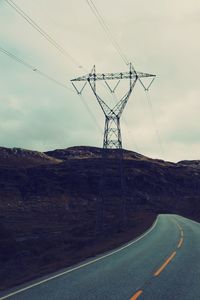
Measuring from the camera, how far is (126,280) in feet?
41.2

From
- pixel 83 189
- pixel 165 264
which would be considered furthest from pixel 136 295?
pixel 83 189

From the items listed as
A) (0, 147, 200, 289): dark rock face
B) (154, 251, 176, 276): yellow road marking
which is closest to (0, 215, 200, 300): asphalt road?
(154, 251, 176, 276): yellow road marking

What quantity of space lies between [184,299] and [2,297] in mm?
4624

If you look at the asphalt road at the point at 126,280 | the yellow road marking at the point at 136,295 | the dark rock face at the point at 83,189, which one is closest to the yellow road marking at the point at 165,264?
the asphalt road at the point at 126,280

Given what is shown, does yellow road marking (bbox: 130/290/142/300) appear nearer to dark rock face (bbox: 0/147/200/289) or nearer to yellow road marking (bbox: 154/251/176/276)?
yellow road marking (bbox: 154/251/176/276)

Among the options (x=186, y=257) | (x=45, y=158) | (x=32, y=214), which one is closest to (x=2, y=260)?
(x=186, y=257)

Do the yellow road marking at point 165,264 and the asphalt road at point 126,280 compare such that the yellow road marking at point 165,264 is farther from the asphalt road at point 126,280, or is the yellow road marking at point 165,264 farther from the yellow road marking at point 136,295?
the yellow road marking at point 136,295

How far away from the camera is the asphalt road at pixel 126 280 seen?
10516 millimetres

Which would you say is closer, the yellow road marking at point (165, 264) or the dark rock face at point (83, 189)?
the yellow road marking at point (165, 264)

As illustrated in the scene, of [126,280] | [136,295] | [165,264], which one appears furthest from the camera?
[165,264]

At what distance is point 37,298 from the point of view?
10086 mm

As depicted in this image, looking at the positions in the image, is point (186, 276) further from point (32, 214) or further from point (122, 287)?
point (32, 214)

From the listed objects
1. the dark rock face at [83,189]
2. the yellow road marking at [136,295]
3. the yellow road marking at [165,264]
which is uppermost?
the dark rock face at [83,189]

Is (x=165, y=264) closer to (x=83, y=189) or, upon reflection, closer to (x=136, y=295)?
(x=136, y=295)
